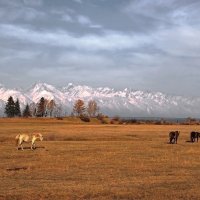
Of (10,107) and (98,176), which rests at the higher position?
(10,107)

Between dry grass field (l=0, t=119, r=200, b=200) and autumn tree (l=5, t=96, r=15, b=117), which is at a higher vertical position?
autumn tree (l=5, t=96, r=15, b=117)

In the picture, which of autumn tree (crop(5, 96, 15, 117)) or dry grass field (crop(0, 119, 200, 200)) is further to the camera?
autumn tree (crop(5, 96, 15, 117))

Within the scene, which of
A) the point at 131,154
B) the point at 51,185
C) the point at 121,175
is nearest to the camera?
the point at 51,185

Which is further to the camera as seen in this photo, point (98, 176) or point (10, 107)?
point (10, 107)

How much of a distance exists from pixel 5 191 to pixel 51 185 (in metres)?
2.44

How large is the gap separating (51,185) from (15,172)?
5.57 meters

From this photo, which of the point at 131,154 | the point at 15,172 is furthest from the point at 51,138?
the point at 15,172

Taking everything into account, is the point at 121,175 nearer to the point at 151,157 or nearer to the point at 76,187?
the point at 76,187

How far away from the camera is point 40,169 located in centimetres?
2803

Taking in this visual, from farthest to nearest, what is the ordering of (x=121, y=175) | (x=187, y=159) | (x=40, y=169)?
(x=187, y=159) → (x=40, y=169) → (x=121, y=175)

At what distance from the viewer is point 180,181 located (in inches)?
897

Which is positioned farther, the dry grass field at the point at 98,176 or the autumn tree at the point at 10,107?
the autumn tree at the point at 10,107

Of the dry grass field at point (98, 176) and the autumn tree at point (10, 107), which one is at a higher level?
the autumn tree at point (10, 107)

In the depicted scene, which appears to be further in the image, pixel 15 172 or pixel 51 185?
pixel 15 172
